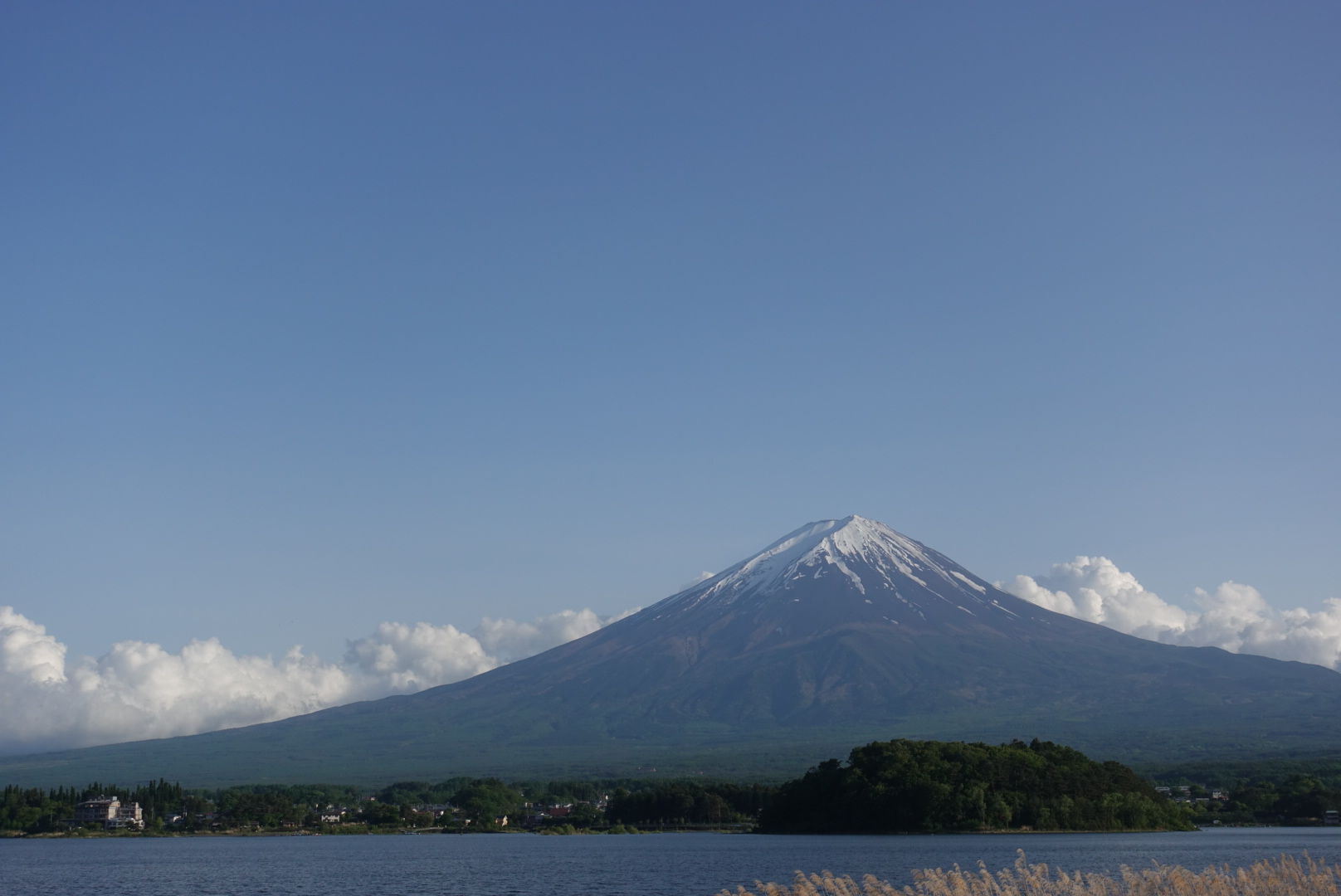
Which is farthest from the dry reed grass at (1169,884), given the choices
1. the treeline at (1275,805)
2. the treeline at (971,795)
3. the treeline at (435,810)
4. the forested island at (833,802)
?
the treeline at (435,810)

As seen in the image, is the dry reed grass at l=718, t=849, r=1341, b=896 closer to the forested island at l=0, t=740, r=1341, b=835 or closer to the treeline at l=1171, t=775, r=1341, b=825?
the forested island at l=0, t=740, r=1341, b=835

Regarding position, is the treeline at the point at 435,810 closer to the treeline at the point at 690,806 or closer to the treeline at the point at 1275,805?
the treeline at the point at 690,806

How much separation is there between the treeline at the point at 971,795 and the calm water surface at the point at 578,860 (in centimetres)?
248

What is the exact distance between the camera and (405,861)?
60.9 metres

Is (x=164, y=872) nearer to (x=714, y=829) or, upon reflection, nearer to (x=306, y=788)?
(x=714, y=829)

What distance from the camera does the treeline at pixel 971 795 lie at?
7056 cm

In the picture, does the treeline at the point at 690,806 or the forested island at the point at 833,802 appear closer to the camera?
the forested island at the point at 833,802

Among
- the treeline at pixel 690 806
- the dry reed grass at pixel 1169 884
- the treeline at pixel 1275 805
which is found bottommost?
the treeline at pixel 1275 805

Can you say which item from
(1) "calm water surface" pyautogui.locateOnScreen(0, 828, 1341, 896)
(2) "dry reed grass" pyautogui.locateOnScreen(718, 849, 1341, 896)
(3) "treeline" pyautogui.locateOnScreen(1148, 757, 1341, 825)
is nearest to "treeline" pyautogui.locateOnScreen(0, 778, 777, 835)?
(1) "calm water surface" pyautogui.locateOnScreen(0, 828, 1341, 896)

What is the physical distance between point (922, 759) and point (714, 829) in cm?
2279

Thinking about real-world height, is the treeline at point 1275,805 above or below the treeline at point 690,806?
below

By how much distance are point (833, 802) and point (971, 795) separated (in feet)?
29.6

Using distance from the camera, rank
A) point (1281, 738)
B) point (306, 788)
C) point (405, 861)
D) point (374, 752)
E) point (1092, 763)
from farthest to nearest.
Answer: point (374, 752) < point (1281, 738) < point (306, 788) < point (1092, 763) < point (405, 861)

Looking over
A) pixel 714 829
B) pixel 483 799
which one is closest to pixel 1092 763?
pixel 714 829
